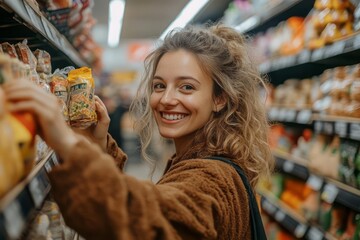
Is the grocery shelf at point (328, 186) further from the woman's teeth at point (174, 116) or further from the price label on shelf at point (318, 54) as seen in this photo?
the woman's teeth at point (174, 116)

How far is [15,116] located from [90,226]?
257 mm

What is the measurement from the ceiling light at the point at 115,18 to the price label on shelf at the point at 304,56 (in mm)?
4187

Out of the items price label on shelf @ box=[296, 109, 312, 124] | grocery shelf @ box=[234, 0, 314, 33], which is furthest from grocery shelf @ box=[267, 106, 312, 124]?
grocery shelf @ box=[234, 0, 314, 33]

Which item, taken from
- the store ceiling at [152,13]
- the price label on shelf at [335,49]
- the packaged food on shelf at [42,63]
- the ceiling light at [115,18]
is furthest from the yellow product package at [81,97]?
the ceiling light at [115,18]

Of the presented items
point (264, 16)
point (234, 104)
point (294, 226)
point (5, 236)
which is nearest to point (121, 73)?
point (264, 16)

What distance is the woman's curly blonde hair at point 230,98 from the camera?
1429mm

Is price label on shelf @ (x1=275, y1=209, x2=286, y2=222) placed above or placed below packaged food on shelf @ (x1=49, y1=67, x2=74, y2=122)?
below

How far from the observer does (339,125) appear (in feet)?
7.51

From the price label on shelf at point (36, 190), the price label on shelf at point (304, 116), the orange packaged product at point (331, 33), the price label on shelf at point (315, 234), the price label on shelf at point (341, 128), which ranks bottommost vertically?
the price label on shelf at point (315, 234)

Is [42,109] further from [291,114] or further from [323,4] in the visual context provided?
[291,114]

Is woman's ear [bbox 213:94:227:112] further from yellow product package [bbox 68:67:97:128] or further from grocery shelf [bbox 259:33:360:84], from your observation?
grocery shelf [bbox 259:33:360:84]

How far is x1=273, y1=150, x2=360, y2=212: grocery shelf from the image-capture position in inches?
83.7

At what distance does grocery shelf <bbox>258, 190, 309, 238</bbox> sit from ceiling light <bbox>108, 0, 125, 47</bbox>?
13.2 feet

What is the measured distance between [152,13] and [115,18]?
0.91 m
